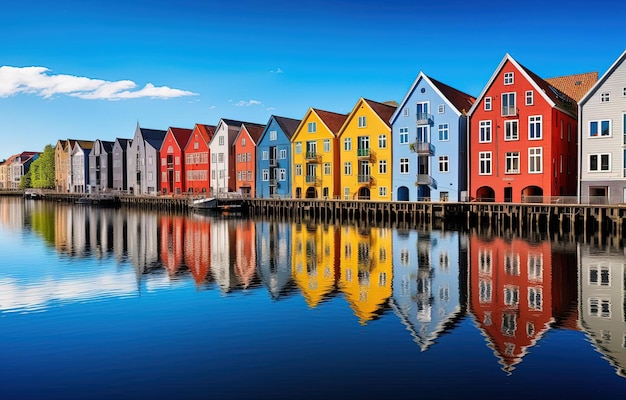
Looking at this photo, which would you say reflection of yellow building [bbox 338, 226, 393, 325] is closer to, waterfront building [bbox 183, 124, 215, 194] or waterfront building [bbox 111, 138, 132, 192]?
waterfront building [bbox 183, 124, 215, 194]

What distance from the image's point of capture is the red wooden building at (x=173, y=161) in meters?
89.7

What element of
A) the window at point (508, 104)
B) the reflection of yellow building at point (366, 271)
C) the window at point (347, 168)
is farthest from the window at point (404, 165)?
the reflection of yellow building at point (366, 271)

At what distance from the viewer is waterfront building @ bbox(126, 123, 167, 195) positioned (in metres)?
96.2

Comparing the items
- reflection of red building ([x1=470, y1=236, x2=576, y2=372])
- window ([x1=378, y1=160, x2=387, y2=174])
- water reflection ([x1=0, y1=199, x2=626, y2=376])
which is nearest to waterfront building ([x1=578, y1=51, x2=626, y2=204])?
water reflection ([x1=0, y1=199, x2=626, y2=376])

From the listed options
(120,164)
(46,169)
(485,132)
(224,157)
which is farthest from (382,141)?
(46,169)

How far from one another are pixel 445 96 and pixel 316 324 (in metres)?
42.8

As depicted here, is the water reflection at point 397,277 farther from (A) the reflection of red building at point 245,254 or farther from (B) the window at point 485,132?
(B) the window at point 485,132

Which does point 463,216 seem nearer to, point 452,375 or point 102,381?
point 452,375

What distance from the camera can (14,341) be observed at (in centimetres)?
1398

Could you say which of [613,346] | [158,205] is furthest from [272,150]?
[613,346]

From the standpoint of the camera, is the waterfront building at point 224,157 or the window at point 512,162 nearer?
the window at point 512,162

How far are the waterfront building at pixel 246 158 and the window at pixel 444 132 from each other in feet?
100

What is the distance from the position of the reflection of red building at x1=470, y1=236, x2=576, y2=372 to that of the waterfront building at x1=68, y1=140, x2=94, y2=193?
108661 millimetres

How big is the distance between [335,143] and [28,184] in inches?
5125
